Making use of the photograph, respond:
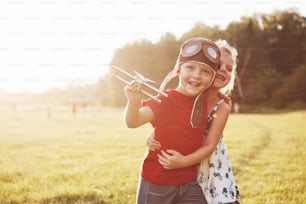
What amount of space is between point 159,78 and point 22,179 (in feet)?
157

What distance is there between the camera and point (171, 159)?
3.34 meters

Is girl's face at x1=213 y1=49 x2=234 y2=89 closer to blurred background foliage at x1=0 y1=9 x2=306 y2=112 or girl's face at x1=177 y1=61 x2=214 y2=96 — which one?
girl's face at x1=177 y1=61 x2=214 y2=96

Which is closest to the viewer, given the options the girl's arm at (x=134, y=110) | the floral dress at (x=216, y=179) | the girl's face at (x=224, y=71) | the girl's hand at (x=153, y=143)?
the girl's arm at (x=134, y=110)

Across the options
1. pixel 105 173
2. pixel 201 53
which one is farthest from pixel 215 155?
pixel 105 173

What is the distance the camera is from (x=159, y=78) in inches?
2154

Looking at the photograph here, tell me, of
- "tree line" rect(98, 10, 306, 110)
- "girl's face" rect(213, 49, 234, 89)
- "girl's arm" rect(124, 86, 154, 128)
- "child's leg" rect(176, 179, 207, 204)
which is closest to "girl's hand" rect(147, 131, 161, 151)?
"girl's arm" rect(124, 86, 154, 128)

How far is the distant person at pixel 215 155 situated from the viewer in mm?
3428

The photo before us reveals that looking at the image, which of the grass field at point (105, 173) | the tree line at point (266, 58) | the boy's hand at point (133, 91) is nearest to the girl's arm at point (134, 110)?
the boy's hand at point (133, 91)

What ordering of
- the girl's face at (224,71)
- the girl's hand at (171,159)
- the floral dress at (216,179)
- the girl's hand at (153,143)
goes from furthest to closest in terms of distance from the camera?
the girl's face at (224,71)
the floral dress at (216,179)
the girl's hand at (153,143)
the girl's hand at (171,159)

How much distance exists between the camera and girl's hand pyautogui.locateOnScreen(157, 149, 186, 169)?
3.35 meters

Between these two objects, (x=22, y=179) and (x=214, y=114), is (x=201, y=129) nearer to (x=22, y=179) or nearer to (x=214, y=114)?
(x=214, y=114)

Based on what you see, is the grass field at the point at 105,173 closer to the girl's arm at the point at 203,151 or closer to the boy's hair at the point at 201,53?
the girl's arm at the point at 203,151

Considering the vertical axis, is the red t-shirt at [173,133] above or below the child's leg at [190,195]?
above

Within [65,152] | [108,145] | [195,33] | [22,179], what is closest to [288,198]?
[22,179]
